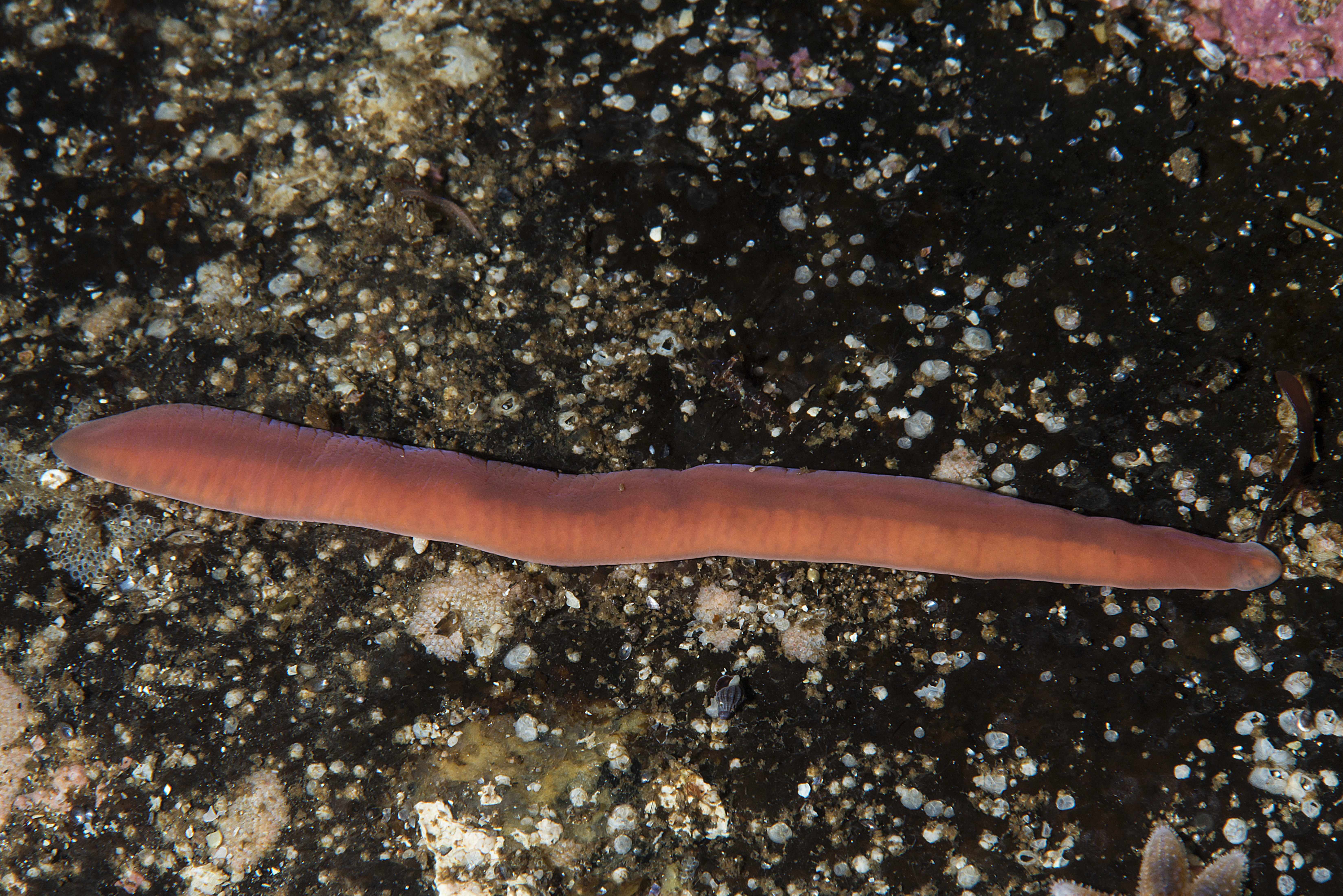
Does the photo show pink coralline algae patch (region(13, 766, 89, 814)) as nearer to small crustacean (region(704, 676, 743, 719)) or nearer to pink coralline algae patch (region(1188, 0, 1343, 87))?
small crustacean (region(704, 676, 743, 719))

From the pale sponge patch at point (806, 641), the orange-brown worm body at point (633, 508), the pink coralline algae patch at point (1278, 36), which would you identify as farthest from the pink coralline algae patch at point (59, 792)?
the pink coralline algae patch at point (1278, 36)

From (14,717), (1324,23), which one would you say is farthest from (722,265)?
(14,717)

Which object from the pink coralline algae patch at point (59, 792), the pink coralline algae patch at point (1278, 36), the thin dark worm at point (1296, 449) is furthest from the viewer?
the pink coralline algae patch at point (59, 792)

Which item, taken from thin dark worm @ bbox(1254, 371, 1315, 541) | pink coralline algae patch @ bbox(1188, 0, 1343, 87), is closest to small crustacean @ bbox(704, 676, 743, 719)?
thin dark worm @ bbox(1254, 371, 1315, 541)

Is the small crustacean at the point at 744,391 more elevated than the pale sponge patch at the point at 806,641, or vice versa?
the small crustacean at the point at 744,391

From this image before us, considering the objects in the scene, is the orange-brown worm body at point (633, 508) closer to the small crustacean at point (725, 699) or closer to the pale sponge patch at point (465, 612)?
the pale sponge patch at point (465, 612)

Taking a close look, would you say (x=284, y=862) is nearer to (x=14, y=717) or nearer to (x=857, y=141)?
(x=14, y=717)
